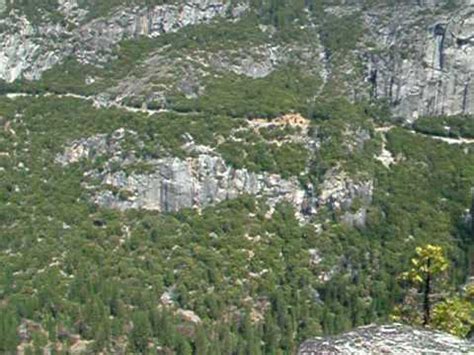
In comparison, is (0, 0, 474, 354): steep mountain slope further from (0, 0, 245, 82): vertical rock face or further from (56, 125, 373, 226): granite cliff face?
(0, 0, 245, 82): vertical rock face

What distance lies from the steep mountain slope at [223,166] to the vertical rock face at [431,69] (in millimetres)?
350

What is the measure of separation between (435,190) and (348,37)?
1832 inches

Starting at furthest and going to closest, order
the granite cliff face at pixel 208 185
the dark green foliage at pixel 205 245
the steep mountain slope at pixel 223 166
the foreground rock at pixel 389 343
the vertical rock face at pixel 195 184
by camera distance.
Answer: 1. the granite cliff face at pixel 208 185
2. the vertical rock face at pixel 195 184
3. the steep mountain slope at pixel 223 166
4. the dark green foliage at pixel 205 245
5. the foreground rock at pixel 389 343

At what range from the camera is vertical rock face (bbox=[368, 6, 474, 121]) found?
167000mm

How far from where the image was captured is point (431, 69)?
16988 cm

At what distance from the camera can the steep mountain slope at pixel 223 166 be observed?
108875mm

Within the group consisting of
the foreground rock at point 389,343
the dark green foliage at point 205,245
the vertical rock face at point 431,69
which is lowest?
the dark green foliage at point 205,245

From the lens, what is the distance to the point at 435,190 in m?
139

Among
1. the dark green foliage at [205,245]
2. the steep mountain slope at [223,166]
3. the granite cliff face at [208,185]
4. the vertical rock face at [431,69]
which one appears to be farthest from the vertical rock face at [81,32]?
the granite cliff face at [208,185]

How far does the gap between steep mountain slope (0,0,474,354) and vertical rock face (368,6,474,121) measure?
35 centimetres

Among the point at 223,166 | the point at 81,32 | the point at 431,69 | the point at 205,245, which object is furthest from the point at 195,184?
the point at 81,32

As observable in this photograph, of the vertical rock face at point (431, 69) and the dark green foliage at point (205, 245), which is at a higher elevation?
the vertical rock face at point (431, 69)

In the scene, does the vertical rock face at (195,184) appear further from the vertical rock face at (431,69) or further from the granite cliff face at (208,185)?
the vertical rock face at (431,69)

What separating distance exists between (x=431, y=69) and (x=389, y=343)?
6182 inches
